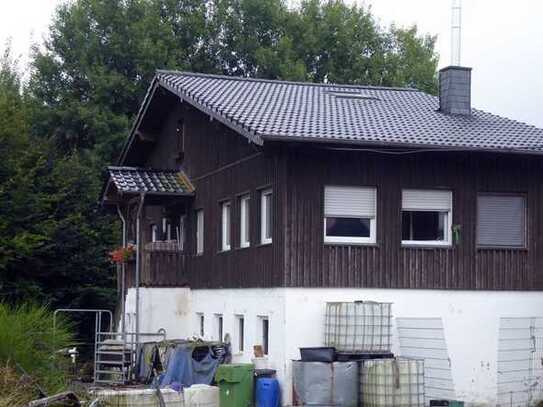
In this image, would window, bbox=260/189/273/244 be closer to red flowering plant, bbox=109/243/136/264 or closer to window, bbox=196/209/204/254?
window, bbox=196/209/204/254

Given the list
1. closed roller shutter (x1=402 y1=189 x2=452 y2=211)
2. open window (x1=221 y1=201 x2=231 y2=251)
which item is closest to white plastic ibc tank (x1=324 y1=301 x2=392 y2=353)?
closed roller shutter (x1=402 y1=189 x2=452 y2=211)

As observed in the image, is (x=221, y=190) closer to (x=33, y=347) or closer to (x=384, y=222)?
(x=384, y=222)

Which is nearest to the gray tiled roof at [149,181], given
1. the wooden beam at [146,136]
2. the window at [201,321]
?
the window at [201,321]

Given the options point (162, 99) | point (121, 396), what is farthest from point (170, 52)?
point (121, 396)

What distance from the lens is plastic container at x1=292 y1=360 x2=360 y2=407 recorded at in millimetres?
20828

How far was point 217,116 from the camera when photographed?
2375 cm

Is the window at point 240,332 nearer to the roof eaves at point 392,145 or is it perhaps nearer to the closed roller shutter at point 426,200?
the closed roller shutter at point 426,200

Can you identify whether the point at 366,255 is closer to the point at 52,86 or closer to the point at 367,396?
the point at 367,396

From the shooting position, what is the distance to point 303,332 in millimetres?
21969

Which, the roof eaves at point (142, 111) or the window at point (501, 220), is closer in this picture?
the window at point (501, 220)

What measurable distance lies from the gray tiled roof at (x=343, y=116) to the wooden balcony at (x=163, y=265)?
4.10 m

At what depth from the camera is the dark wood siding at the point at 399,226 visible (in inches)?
874

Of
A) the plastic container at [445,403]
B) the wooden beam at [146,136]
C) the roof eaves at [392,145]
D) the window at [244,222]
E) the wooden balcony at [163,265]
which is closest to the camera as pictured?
the plastic container at [445,403]

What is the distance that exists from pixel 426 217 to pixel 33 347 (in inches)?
Result: 420
